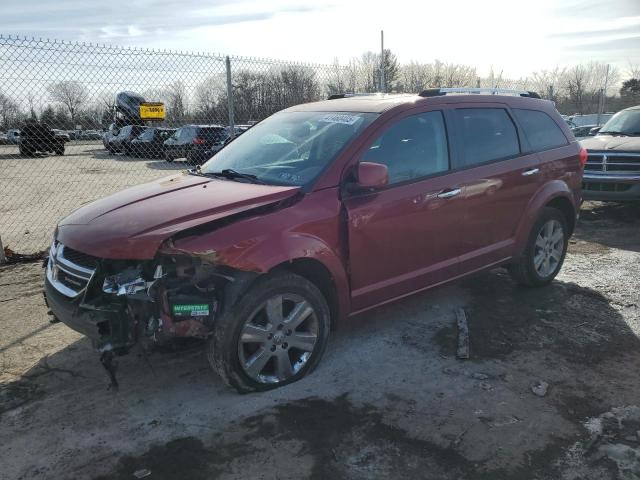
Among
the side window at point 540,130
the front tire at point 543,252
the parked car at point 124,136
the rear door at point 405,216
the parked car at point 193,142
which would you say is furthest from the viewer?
the parked car at point 124,136

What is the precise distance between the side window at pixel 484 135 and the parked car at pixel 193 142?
12775 mm

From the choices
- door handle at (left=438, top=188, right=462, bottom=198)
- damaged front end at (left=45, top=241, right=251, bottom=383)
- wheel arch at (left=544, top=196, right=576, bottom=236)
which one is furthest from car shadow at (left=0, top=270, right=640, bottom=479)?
door handle at (left=438, top=188, right=462, bottom=198)

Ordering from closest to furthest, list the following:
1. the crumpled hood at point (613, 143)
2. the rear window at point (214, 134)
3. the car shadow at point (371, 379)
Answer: the car shadow at point (371, 379), the crumpled hood at point (613, 143), the rear window at point (214, 134)

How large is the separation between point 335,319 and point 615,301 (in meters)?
2.92

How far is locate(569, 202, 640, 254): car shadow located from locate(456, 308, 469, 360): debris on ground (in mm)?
2930

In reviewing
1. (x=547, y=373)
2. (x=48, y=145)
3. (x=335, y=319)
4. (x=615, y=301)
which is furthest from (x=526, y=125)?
(x=48, y=145)

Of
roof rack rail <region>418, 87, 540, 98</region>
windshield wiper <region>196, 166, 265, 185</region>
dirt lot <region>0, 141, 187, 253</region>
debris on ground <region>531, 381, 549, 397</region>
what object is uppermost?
roof rack rail <region>418, 87, 540, 98</region>

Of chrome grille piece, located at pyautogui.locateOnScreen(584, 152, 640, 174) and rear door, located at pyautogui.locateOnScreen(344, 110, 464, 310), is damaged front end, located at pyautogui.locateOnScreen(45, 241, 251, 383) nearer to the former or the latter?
rear door, located at pyautogui.locateOnScreen(344, 110, 464, 310)

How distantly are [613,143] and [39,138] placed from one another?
9879 mm

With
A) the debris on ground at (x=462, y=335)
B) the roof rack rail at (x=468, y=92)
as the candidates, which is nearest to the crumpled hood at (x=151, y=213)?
the roof rack rail at (x=468, y=92)

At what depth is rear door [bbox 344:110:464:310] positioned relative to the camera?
3668 mm

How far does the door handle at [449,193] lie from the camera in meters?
4.07

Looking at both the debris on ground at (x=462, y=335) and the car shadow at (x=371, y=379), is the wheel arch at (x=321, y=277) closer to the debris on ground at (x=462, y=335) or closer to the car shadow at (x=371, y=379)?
the car shadow at (x=371, y=379)

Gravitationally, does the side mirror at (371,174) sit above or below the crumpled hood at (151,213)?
above
